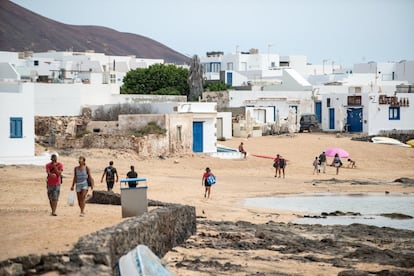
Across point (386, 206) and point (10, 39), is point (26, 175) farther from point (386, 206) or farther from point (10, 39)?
point (10, 39)

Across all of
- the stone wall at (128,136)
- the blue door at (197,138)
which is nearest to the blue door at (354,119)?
the blue door at (197,138)

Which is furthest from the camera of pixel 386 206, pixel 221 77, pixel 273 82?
pixel 221 77

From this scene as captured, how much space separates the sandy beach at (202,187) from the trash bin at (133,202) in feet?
0.89

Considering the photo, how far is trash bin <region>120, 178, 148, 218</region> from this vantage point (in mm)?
16688

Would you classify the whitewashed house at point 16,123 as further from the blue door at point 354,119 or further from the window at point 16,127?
the blue door at point 354,119

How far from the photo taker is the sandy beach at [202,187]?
1504 centimetres

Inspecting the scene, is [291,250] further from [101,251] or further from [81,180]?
[101,251]

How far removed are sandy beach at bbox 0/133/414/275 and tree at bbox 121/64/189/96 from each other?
1640cm

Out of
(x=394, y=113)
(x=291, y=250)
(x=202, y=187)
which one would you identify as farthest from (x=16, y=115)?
(x=394, y=113)

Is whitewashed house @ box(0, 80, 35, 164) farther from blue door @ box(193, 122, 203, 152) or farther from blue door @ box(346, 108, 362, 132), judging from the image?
blue door @ box(346, 108, 362, 132)

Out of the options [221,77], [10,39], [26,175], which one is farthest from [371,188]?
[10,39]

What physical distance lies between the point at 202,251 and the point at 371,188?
62.6 feet

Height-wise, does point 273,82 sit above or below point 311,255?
above

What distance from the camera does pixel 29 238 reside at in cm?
1369
